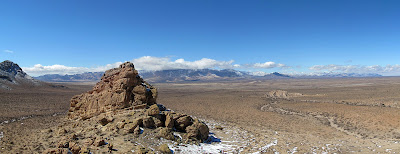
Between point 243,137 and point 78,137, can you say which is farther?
point 243,137

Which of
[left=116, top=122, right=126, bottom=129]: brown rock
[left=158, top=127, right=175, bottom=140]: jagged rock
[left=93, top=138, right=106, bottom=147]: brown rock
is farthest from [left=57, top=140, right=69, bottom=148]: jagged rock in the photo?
[left=158, top=127, right=175, bottom=140]: jagged rock

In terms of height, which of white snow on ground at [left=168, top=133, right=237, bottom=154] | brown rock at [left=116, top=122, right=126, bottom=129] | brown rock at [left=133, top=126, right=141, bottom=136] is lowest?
white snow on ground at [left=168, top=133, right=237, bottom=154]

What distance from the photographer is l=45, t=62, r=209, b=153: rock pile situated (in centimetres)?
1273

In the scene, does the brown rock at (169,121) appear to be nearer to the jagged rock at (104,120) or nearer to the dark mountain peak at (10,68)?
the jagged rock at (104,120)

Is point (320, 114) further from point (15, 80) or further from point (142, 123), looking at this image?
point (15, 80)

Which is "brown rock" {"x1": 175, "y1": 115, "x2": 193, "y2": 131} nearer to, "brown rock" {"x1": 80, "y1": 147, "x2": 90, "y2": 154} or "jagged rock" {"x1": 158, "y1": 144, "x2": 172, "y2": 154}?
"jagged rock" {"x1": 158, "y1": 144, "x2": 172, "y2": 154}

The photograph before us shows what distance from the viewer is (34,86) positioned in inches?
2884

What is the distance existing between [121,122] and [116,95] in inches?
155

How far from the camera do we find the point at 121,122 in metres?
15.6

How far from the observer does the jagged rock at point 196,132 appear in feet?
50.8

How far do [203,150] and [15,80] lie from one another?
280ft

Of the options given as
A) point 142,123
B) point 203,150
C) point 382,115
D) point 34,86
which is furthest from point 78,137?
point 34,86

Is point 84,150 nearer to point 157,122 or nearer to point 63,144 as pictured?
point 63,144

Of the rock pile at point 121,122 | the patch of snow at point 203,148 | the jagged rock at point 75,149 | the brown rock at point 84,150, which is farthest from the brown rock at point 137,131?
the jagged rock at point 75,149
